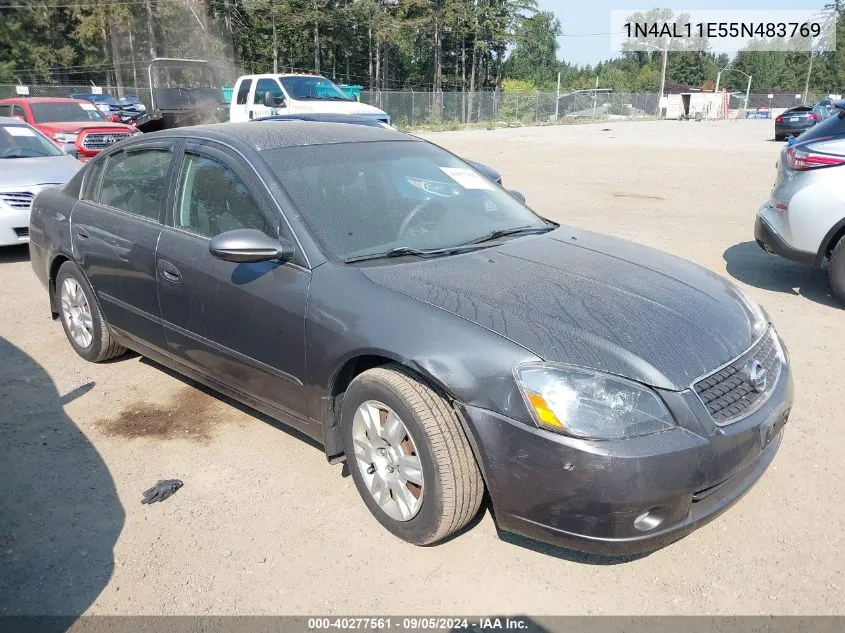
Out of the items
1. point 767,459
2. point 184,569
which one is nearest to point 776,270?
point 767,459

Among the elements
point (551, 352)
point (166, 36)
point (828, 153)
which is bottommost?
point (551, 352)

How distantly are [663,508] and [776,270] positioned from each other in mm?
5444

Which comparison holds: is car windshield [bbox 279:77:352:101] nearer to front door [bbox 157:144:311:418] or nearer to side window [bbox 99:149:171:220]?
side window [bbox 99:149:171:220]

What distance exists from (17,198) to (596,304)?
23.2 feet

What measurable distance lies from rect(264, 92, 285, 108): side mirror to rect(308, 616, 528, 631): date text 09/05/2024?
12.8 metres

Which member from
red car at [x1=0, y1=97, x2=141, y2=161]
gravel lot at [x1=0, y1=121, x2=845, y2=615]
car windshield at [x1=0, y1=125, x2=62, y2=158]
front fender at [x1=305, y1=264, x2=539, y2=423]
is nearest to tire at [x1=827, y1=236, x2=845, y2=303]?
gravel lot at [x1=0, y1=121, x2=845, y2=615]

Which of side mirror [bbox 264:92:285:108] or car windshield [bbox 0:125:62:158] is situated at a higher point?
side mirror [bbox 264:92:285:108]

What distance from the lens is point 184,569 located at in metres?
2.73

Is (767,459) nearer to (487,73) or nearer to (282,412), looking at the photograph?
(282,412)

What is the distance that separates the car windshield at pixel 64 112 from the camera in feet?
43.0

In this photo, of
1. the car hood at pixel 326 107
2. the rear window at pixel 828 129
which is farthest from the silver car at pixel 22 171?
the rear window at pixel 828 129

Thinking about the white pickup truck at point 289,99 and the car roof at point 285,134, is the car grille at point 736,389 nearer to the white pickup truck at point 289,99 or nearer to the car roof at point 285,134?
the car roof at point 285,134

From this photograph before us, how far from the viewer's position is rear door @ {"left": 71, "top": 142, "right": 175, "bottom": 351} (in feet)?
12.5

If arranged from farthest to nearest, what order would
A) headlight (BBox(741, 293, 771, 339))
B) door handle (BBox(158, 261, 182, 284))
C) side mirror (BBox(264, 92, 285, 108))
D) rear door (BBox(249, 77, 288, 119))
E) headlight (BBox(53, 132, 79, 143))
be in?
rear door (BBox(249, 77, 288, 119))
side mirror (BBox(264, 92, 285, 108))
headlight (BBox(53, 132, 79, 143))
door handle (BBox(158, 261, 182, 284))
headlight (BBox(741, 293, 771, 339))
